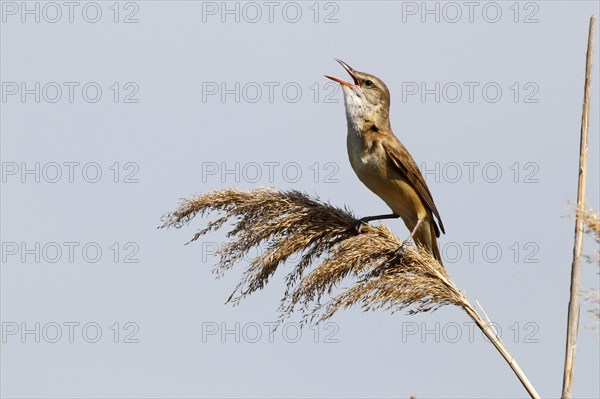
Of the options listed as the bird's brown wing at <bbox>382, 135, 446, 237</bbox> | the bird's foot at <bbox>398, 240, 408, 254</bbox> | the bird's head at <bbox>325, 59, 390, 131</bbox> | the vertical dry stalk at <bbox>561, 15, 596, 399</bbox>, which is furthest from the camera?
the bird's head at <bbox>325, 59, 390, 131</bbox>

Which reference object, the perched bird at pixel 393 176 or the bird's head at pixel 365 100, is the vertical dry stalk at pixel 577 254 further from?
the bird's head at pixel 365 100

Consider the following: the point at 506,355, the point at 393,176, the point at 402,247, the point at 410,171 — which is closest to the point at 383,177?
the point at 393,176

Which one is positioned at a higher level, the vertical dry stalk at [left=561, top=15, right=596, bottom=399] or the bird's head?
the bird's head

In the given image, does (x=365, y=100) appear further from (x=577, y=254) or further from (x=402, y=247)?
(x=577, y=254)

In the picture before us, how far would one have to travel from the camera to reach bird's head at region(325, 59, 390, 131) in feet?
18.8

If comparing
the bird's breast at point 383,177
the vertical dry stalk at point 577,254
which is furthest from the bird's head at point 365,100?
the vertical dry stalk at point 577,254

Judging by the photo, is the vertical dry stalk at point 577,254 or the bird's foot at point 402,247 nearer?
the vertical dry stalk at point 577,254

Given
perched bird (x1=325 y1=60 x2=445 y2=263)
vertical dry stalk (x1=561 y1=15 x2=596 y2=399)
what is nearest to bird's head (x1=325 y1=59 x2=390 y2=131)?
perched bird (x1=325 y1=60 x2=445 y2=263)

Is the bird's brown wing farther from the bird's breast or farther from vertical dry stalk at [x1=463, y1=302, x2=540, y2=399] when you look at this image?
vertical dry stalk at [x1=463, y1=302, x2=540, y2=399]

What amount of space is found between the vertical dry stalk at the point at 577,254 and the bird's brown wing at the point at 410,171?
2271 mm

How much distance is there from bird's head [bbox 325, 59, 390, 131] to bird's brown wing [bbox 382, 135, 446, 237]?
0.29 metres

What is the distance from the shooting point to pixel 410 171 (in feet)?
17.8

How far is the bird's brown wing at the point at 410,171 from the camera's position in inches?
213

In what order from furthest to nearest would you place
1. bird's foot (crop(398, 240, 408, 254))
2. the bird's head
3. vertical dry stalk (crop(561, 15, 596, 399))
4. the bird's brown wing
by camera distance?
the bird's head
the bird's brown wing
bird's foot (crop(398, 240, 408, 254))
vertical dry stalk (crop(561, 15, 596, 399))
